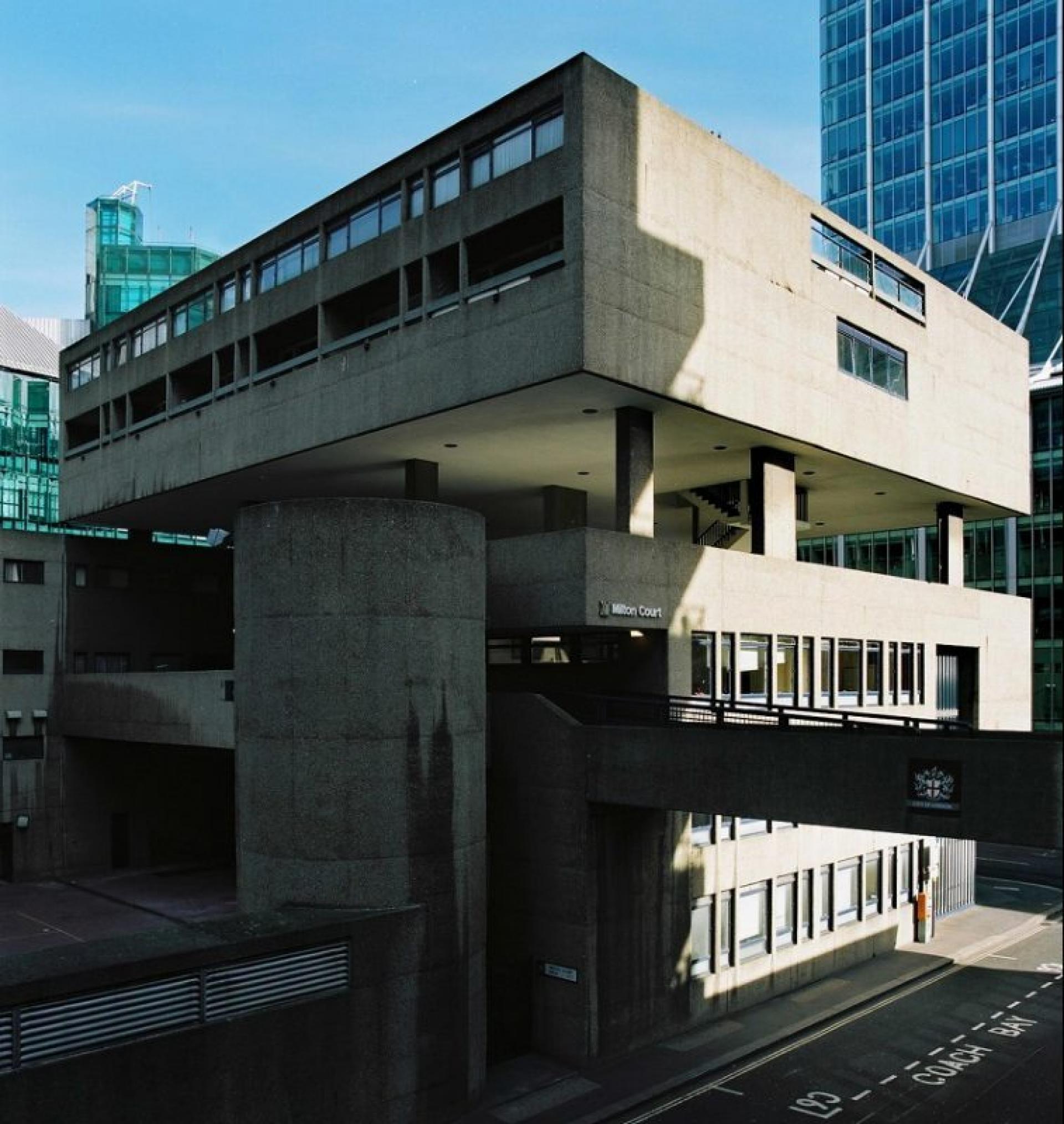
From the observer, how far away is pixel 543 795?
1072 inches

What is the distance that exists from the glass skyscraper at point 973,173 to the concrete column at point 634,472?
5916cm

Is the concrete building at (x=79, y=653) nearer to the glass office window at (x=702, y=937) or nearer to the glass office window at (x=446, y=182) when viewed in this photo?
the glass office window at (x=446, y=182)

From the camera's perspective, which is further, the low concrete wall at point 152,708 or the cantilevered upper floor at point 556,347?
the low concrete wall at point 152,708

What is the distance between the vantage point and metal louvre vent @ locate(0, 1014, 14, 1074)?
1719 cm

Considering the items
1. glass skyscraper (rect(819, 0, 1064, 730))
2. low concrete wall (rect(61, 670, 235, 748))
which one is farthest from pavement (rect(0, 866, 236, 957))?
glass skyscraper (rect(819, 0, 1064, 730))

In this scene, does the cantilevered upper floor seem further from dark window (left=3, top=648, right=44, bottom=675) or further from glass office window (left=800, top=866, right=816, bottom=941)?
glass office window (left=800, top=866, right=816, bottom=941)

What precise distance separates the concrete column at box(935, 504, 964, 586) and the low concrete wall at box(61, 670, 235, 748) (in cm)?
2788

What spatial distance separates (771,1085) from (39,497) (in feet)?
247

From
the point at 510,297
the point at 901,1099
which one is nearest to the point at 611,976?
the point at 901,1099

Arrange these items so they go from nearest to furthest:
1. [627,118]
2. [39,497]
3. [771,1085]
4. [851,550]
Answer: [771,1085] → [627,118] → [39,497] → [851,550]

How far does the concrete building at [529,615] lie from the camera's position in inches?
868

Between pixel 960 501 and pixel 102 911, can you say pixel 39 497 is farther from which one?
pixel 960 501

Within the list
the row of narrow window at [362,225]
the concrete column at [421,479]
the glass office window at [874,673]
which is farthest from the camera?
the concrete column at [421,479]

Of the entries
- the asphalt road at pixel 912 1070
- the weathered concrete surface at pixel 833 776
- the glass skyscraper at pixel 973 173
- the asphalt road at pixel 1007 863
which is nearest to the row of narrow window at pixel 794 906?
the asphalt road at pixel 912 1070
